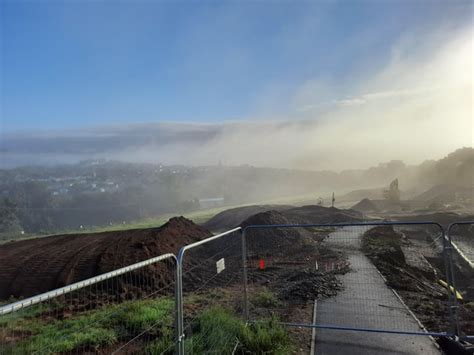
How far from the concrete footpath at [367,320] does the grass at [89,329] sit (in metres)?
2.80

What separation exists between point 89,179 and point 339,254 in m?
89.3

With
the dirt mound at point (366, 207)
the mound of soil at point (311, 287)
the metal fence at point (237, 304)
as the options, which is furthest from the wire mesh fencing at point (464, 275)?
the dirt mound at point (366, 207)

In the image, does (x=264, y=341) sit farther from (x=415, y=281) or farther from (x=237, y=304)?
(x=415, y=281)

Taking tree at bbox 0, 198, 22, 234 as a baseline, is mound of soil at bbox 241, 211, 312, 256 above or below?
above

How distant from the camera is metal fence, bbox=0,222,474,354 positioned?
17.7ft

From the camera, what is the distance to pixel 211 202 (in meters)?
86.6

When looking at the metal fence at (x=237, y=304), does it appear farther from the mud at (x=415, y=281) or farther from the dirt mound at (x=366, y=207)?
the dirt mound at (x=366, y=207)

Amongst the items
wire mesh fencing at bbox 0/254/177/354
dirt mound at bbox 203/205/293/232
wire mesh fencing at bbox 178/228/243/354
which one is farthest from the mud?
dirt mound at bbox 203/205/293/232

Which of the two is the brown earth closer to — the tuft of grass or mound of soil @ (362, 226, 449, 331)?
mound of soil @ (362, 226, 449, 331)

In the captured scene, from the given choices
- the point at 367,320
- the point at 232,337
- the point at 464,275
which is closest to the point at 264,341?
the point at 232,337

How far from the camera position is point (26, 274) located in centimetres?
1379

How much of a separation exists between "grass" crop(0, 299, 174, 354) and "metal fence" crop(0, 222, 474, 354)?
21 mm

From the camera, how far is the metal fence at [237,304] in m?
5.39

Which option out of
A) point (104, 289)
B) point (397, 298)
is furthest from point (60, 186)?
point (397, 298)
